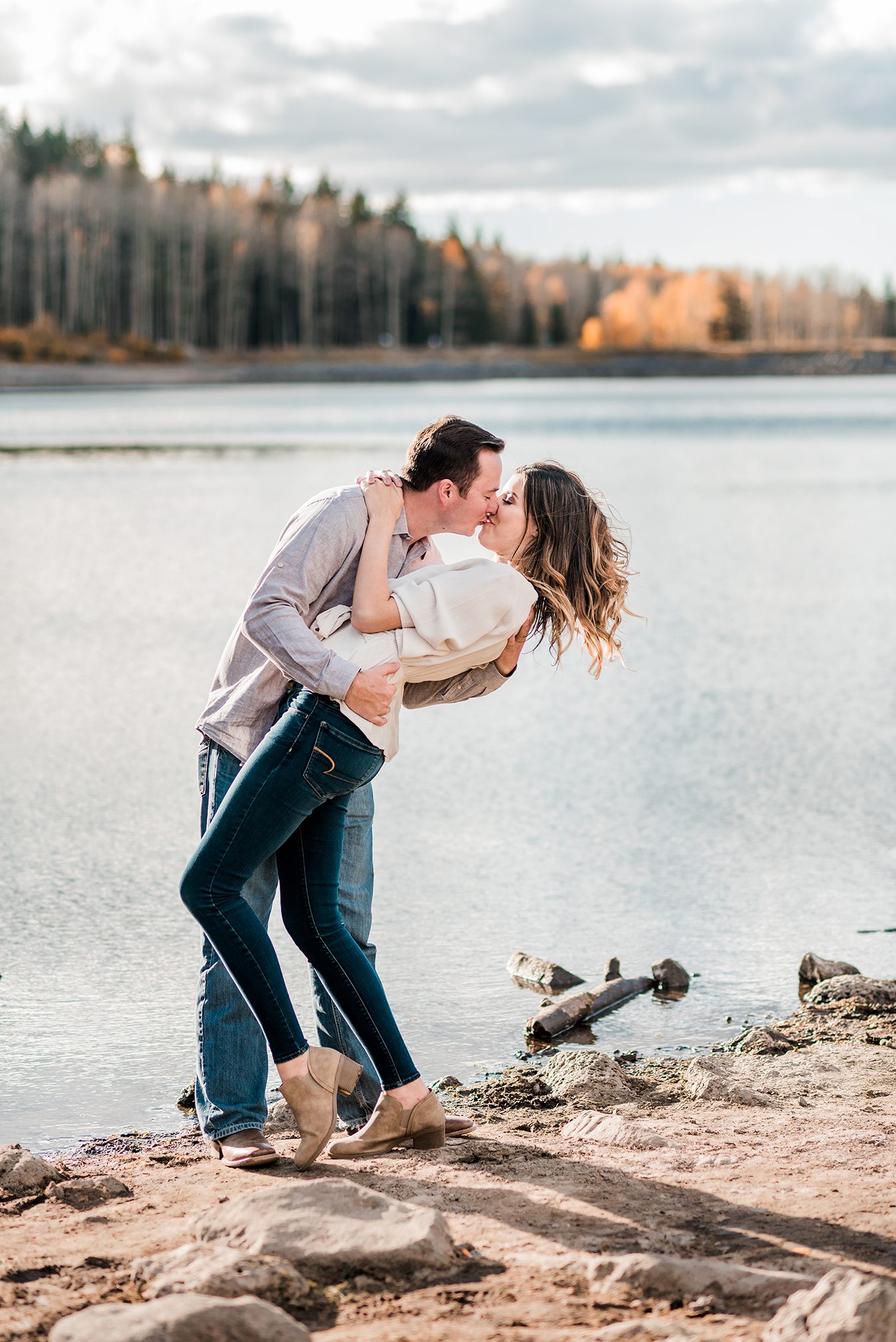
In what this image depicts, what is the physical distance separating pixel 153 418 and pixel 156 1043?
4439cm

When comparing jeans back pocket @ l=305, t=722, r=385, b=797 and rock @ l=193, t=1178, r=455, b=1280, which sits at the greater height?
jeans back pocket @ l=305, t=722, r=385, b=797

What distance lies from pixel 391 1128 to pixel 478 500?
4.95ft

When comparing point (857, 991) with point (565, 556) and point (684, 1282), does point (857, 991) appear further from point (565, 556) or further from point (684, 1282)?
point (684, 1282)

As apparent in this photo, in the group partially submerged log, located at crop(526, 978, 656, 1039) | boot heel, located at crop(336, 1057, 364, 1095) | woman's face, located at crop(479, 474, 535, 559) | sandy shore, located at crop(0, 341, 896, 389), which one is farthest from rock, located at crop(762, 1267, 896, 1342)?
sandy shore, located at crop(0, 341, 896, 389)

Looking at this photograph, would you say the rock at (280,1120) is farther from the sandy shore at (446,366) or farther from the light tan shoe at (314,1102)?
the sandy shore at (446,366)

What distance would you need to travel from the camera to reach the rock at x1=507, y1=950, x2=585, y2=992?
17.9 ft

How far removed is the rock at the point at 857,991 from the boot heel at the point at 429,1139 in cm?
185

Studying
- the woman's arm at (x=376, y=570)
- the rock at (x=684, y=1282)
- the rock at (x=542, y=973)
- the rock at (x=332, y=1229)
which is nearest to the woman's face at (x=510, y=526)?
the woman's arm at (x=376, y=570)

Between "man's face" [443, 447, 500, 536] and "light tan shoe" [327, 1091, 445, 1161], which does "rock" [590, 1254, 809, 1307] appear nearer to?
"light tan shoe" [327, 1091, 445, 1161]

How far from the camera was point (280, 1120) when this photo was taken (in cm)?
429

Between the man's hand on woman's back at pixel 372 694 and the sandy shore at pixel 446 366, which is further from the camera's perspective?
the sandy shore at pixel 446 366

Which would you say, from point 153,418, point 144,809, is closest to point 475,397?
point 153,418

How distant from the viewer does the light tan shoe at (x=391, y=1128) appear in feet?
12.4

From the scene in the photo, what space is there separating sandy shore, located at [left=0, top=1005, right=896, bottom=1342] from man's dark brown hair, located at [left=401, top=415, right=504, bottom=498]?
1588 millimetres
